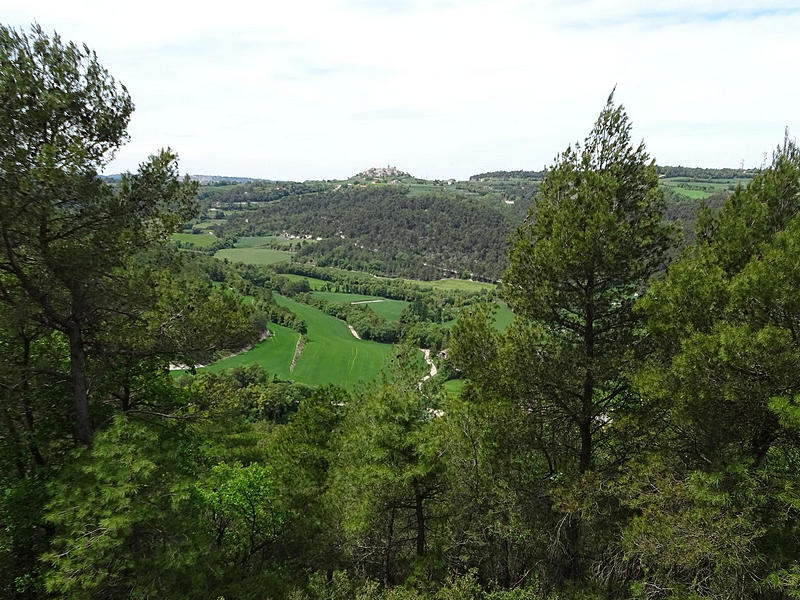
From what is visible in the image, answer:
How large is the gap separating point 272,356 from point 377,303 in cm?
5028

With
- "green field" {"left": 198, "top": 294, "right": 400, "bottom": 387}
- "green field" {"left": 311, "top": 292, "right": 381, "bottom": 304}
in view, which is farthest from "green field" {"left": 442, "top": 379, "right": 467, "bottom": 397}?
"green field" {"left": 311, "top": 292, "right": 381, "bottom": 304}

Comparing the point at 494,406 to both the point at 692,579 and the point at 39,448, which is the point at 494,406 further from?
the point at 39,448

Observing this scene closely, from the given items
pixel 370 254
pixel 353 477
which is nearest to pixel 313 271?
pixel 370 254

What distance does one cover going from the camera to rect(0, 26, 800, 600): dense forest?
23.2 ft

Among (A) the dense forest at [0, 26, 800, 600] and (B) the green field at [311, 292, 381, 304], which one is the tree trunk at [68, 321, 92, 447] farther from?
(B) the green field at [311, 292, 381, 304]

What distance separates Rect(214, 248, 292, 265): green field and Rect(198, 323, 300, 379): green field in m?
78.3

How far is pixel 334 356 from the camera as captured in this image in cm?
7375

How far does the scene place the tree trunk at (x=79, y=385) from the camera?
335 inches

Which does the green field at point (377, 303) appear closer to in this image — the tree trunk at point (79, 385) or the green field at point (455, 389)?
the green field at point (455, 389)

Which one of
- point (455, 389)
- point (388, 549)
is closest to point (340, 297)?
point (455, 389)

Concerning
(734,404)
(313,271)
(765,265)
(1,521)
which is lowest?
(313,271)

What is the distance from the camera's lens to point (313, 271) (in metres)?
148

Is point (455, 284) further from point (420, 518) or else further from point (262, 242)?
point (420, 518)

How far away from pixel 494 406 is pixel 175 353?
7.45m
